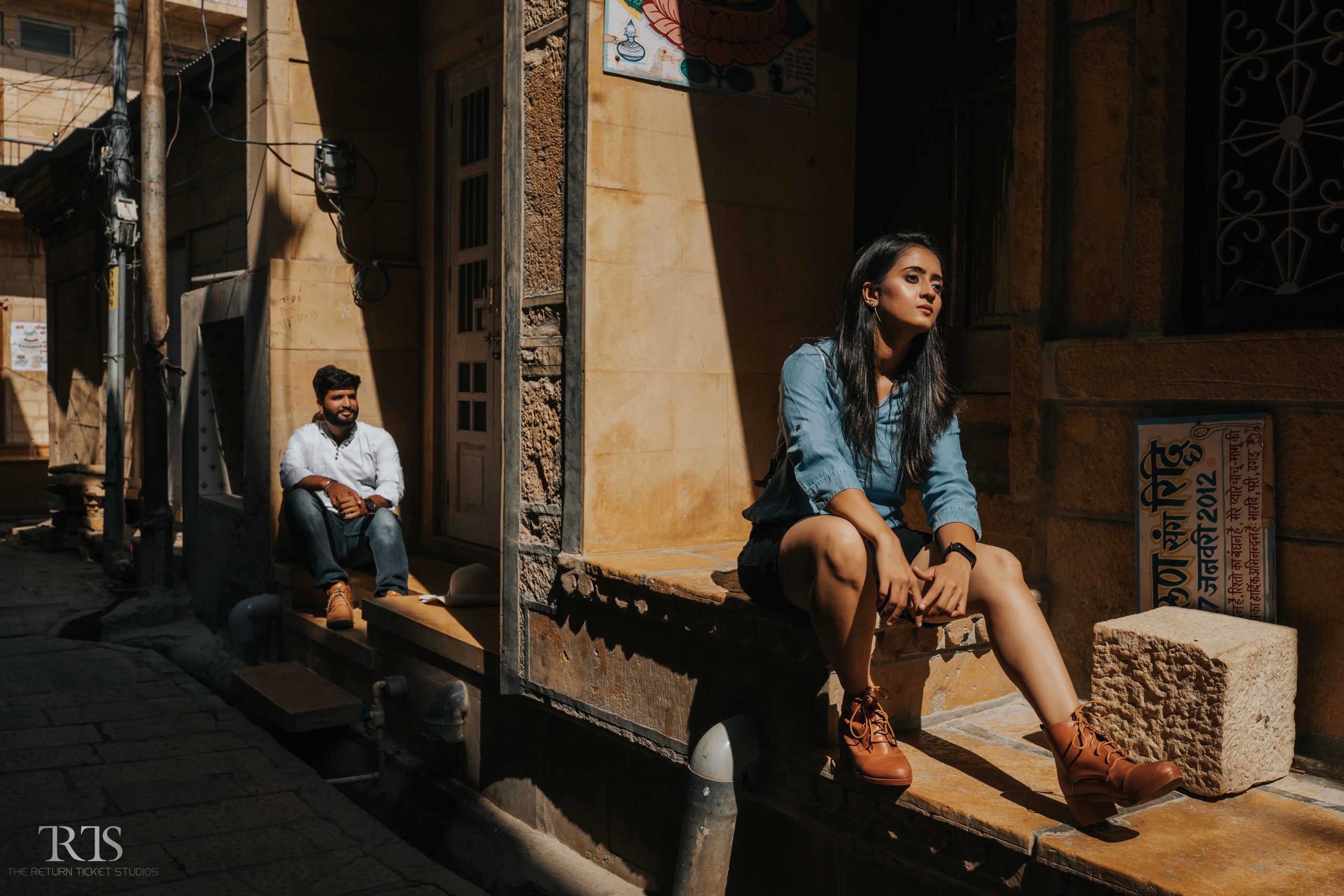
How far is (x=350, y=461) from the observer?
713 cm

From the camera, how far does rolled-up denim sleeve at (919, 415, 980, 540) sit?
3.16 metres

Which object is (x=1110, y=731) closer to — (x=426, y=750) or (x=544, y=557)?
(x=544, y=557)

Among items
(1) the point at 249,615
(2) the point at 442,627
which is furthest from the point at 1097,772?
(1) the point at 249,615

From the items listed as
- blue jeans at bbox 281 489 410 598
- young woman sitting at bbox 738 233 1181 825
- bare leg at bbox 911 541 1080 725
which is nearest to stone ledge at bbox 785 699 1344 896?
young woman sitting at bbox 738 233 1181 825

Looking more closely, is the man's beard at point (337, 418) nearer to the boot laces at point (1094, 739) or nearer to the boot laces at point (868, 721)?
the boot laces at point (868, 721)

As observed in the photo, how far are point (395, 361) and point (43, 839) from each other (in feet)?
14.5

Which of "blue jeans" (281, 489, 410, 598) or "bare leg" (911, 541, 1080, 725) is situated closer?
"bare leg" (911, 541, 1080, 725)

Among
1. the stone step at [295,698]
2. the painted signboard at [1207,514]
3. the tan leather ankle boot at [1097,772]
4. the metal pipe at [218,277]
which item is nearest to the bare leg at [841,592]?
the tan leather ankle boot at [1097,772]

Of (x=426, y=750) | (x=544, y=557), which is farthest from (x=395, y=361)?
(x=544, y=557)

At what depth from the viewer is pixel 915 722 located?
352 centimetres

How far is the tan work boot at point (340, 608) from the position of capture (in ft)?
21.7

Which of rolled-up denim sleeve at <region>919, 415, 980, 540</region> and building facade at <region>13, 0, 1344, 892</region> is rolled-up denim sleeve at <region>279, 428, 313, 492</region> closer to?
building facade at <region>13, 0, 1344, 892</region>

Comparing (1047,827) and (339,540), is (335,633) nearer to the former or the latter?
(339,540)

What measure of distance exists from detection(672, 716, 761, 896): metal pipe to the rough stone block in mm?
1054
